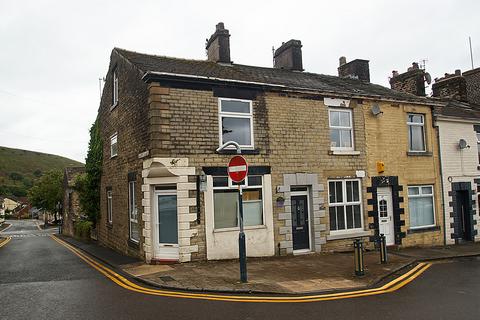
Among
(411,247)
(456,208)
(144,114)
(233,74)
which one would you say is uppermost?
(233,74)

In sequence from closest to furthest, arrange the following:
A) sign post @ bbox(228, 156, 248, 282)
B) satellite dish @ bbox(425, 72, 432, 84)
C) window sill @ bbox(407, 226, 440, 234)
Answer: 1. sign post @ bbox(228, 156, 248, 282)
2. window sill @ bbox(407, 226, 440, 234)
3. satellite dish @ bbox(425, 72, 432, 84)

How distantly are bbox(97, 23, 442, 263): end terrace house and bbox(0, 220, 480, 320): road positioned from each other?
336cm

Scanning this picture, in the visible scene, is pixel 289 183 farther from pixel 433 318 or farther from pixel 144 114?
pixel 433 318

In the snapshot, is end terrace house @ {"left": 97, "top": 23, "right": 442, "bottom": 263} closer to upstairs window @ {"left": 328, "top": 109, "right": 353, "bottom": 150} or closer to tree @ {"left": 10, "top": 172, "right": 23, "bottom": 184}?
upstairs window @ {"left": 328, "top": 109, "right": 353, "bottom": 150}

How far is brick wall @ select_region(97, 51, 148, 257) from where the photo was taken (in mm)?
13273

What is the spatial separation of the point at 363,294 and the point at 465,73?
79.1 feet

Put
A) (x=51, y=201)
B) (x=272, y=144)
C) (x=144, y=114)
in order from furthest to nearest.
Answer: (x=51, y=201) < (x=272, y=144) < (x=144, y=114)

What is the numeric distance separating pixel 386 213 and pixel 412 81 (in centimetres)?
844

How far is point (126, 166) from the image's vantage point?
49.3ft

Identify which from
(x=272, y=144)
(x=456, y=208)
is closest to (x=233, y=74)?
(x=272, y=144)

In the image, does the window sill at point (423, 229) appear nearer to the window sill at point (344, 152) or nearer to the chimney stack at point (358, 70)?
the window sill at point (344, 152)

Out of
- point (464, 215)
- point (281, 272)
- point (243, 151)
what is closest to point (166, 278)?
point (281, 272)

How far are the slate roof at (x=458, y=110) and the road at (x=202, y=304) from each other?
32.2 feet

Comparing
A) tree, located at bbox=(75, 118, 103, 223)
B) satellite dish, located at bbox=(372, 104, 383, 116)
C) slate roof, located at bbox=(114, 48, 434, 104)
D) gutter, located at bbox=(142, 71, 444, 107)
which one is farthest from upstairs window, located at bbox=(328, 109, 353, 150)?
tree, located at bbox=(75, 118, 103, 223)
